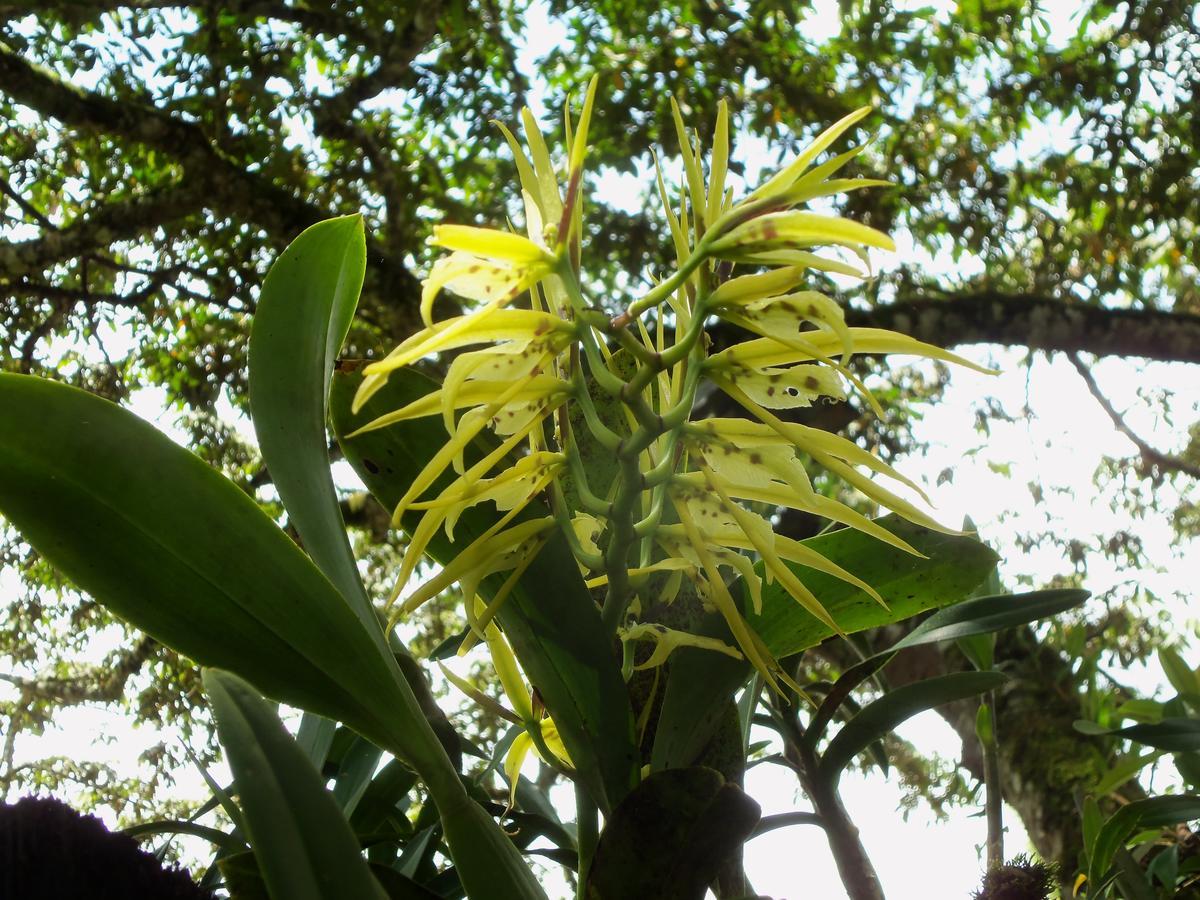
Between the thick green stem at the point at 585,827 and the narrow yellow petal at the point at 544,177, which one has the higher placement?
the narrow yellow petal at the point at 544,177

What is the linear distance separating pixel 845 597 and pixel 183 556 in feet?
1.26

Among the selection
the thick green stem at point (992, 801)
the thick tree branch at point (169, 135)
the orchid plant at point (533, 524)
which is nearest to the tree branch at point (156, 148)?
the thick tree branch at point (169, 135)

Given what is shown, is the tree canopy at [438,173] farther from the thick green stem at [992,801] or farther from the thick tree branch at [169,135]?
the thick green stem at [992,801]

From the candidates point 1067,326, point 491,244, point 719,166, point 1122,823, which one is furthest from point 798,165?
point 1067,326

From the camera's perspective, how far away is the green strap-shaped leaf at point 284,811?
1.23 ft

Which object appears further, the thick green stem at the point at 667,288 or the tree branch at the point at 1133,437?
the tree branch at the point at 1133,437

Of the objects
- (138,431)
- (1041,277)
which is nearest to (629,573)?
(138,431)

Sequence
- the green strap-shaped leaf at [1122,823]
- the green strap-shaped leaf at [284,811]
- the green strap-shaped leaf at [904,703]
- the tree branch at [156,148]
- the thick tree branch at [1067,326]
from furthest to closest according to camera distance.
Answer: the tree branch at [156,148] < the thick tree branch at [1067,326] < the green strap-shaped leaf at [1122,823] < the green strap-shaped leaf at [904,703] < the green strap-shaped leaf at [284,811]

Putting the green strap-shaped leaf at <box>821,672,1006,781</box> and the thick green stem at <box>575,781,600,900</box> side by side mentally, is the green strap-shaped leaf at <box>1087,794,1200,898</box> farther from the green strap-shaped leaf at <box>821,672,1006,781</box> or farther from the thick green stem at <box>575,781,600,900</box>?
the thick green stem at <box>575,781,600,900</box>

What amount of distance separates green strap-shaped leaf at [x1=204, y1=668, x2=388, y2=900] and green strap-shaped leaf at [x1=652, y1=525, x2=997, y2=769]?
0.71ft

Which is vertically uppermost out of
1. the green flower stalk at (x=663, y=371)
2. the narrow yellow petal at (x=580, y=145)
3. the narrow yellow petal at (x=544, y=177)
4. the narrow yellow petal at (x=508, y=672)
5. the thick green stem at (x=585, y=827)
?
the narrow yellow petal at (x=544, y=177)

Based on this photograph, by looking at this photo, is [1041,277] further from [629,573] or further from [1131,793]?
[629,573]

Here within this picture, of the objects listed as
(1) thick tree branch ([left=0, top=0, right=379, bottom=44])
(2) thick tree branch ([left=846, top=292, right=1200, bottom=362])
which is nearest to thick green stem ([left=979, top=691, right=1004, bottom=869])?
(2) thick tree branch ([left=846, top=292, right=1200, bottom=362])

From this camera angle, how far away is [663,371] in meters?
0.51
